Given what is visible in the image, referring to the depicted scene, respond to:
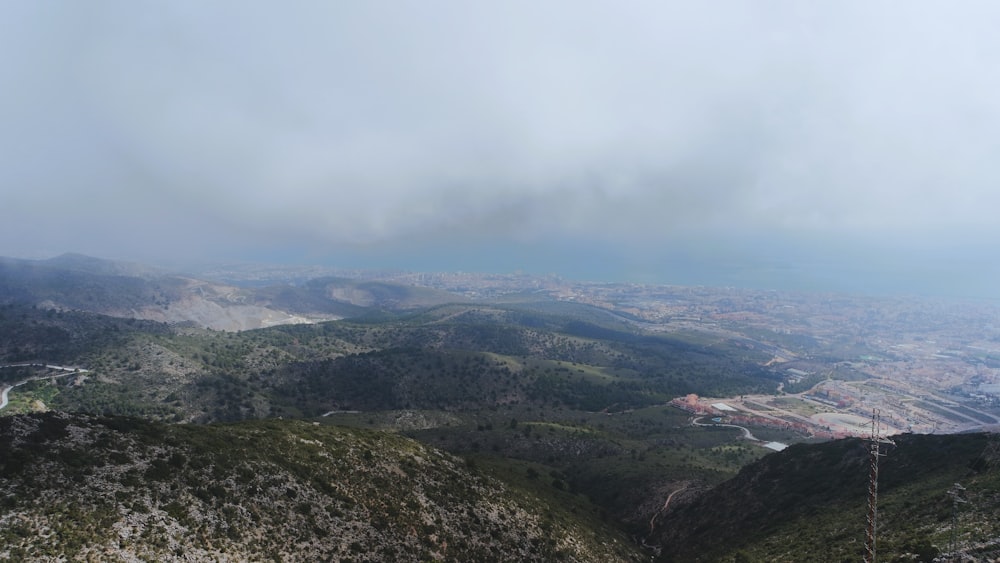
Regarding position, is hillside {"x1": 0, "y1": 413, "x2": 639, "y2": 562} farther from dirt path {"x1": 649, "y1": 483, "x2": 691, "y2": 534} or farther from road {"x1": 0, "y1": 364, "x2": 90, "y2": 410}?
road {"x1": 0, "y1": 364, "x2": 90, "y2": 410}

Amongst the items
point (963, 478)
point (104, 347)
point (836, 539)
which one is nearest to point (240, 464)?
point (836, 539)

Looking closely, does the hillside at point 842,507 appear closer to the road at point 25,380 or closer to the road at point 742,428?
the road at point 742,428

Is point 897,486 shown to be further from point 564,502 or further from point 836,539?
point 564,502

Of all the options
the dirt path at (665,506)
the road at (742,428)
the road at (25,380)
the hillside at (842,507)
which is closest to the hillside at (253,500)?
the dirt path at (665,506)

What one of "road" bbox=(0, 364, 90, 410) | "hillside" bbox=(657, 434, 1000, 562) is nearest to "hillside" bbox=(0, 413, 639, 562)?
"hillside" bbox=(657, 434, 1000, 562)

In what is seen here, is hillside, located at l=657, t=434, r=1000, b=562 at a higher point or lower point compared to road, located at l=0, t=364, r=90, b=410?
higher

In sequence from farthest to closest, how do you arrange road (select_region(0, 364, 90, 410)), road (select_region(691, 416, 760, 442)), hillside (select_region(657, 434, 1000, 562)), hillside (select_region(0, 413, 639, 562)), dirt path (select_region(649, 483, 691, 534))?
road (select_region(691, 416, 760, 442)) < road (select_region(0, 364, 90, 410)) < dirt path (select_region(649, 483, 691, 534)) < hillside (select_region(657, 434, 1000, 562)) < hillside (select_region(0, 413, 639, 562))
